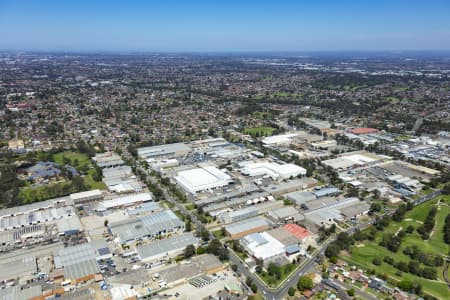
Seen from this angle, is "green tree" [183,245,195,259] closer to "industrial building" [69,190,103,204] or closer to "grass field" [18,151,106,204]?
"industrial building" [69,190,103,204]

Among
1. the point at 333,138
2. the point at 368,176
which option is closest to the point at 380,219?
the point at 368,176

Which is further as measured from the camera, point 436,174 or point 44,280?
point 436,174

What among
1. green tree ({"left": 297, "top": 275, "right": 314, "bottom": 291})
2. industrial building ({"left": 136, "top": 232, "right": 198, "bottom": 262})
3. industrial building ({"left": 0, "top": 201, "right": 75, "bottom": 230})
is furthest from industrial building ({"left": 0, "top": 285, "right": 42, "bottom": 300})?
green tree ({"left": 297, "top": 275, "right": 314, "bottom": 291})

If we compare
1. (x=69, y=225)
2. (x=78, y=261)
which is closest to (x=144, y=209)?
(x=69, y=225)

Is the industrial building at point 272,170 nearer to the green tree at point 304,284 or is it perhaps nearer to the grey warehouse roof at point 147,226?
the grey warehouse roof at point 147,226

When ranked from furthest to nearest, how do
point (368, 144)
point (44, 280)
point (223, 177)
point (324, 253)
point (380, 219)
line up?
point (368, 144), point (223, 177), point (380, 219), point (324, 253), point (44, 280)

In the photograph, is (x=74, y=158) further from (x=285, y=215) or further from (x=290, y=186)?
(x=285, y=215)

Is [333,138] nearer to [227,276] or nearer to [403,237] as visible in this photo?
[403,237]

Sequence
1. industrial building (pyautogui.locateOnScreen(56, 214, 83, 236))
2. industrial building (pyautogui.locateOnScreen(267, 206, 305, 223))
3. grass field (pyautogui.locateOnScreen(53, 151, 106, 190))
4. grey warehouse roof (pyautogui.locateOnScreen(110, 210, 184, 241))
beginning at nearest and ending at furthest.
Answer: grey warehouse roof (pyautogui.locateOnScreen(110, 210, 184, 241))
industrial building (pyautogui.locateOnScreen(56, 214, 83, 236))
industrial building (pyautogui.locateOnScreen(267, 206, 305, 223))
grass field (pyautogui.locateOnScreen(53, 151, 106, 190))
